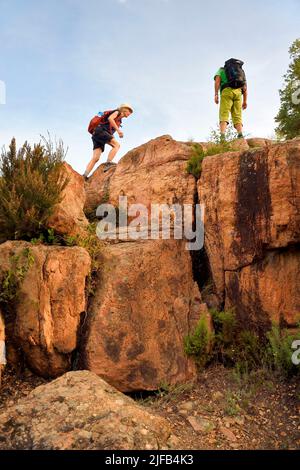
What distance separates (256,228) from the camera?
6.61 meters

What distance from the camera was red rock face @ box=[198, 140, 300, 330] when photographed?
6.39 meters

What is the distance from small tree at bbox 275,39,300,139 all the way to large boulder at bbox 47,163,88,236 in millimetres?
9469

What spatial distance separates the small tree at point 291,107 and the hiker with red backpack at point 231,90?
5.83 metres

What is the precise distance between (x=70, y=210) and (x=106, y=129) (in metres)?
3.54

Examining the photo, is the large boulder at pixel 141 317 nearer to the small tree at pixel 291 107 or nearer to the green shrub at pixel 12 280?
the green shrub at pixel 12 280

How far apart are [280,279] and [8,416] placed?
173 inches

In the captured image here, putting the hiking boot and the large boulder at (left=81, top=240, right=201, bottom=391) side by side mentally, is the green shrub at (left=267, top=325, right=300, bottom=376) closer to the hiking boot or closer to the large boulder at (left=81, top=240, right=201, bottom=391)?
the large boulder at (left=81, top=240, right=201, bottom=391)

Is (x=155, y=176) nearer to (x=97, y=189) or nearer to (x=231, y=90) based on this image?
(x=97, y=189)

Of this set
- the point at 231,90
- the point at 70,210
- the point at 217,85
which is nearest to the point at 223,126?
the point at 231,90

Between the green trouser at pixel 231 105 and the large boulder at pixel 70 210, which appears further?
the green trouser at pixel 231 105

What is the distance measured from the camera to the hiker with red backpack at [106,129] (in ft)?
31.8

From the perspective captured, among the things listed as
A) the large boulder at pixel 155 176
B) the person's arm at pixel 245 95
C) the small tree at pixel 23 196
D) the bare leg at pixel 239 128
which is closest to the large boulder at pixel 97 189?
the large boulder at pixel 155 176

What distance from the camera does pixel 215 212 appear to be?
7148 millimetres
